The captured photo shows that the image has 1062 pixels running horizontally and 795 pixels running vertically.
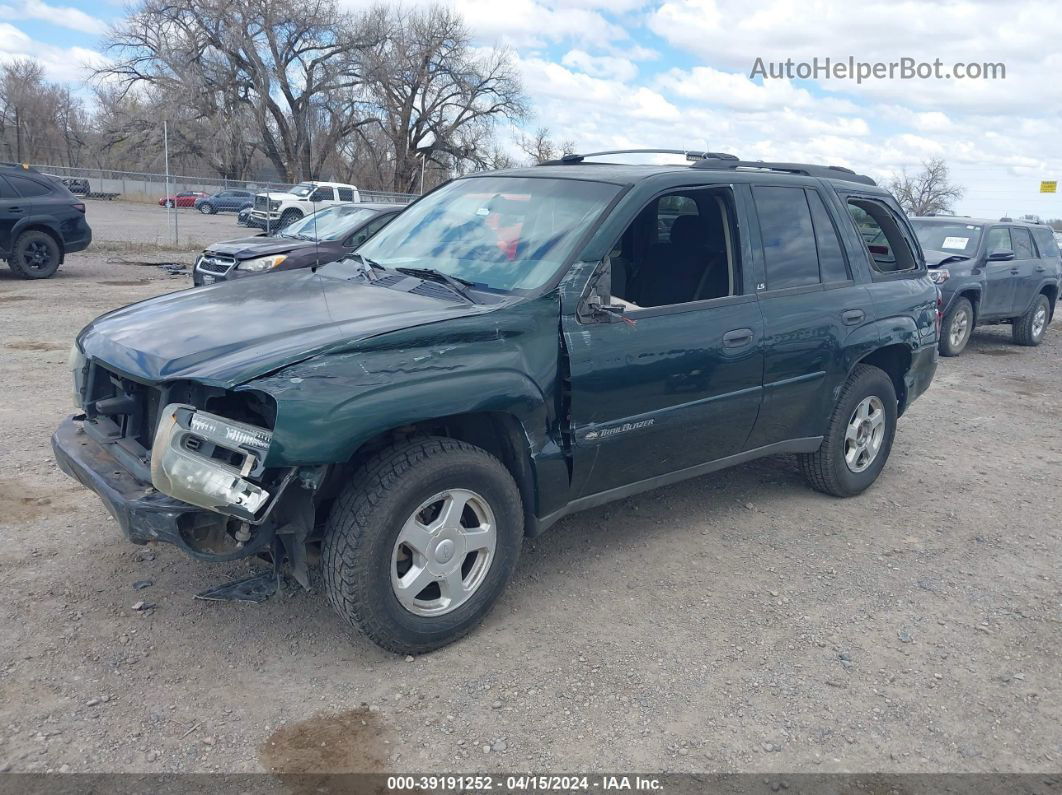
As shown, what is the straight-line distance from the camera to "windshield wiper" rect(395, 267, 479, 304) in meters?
3.77

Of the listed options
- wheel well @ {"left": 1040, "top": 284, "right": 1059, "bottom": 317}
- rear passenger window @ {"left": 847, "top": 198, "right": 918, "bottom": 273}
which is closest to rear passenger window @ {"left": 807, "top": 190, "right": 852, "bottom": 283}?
rear passenger window @ {"left": 847, "top": 198, "right": 918, "bottom": 273}

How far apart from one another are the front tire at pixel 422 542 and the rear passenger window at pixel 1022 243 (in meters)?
11.1

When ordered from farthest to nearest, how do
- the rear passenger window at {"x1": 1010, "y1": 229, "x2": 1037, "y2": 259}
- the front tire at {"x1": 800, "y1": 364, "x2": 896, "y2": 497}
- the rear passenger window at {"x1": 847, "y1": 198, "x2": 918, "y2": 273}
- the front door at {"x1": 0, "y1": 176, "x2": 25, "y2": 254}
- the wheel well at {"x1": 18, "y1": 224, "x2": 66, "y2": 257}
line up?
1. the wheel well at {"x1": 18, "y1": 224, "x2": 66, "y2": 257}
2. the front door at {"x1": 0, "y1": 176, "x2": 25, "y2": 254}
3. the rear passenger window at {"x1": 1010, "y1": 229, "x2": 1037, "y2": 259}
4. the rear passenger window at {"x1": 847, "y1": 198, "x2": 918, "y2": 273}
5. the front tire at {"x1": 800, "y1": 364, "x2": 896, "y2": 497}

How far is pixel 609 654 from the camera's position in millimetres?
3557

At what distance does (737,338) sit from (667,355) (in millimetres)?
526

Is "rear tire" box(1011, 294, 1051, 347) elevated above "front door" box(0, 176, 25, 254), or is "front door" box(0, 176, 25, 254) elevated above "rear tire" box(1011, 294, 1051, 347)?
"front door" box(0, 176, 25, 254)

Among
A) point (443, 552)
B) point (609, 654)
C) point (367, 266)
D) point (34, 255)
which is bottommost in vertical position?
point (609, 654)

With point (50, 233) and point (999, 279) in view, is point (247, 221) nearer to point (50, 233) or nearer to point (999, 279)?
point (50, 233)

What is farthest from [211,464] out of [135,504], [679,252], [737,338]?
[679,252]

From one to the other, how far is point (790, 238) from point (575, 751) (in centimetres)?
303

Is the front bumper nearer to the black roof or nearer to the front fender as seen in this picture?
the front fender

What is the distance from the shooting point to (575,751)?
9.70ft

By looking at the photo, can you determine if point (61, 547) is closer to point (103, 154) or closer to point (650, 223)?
point (650, 223)

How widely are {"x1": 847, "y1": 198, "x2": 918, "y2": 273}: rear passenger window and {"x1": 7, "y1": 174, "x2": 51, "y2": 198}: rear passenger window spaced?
12584mm
